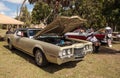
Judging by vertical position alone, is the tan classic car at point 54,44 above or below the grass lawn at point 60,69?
above

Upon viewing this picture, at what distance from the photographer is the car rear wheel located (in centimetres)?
761

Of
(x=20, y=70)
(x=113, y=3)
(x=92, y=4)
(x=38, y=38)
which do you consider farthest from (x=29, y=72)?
(x=92, y=4)

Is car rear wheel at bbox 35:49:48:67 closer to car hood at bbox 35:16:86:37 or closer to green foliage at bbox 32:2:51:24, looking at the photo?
car hood at bbox 35:16:86:37

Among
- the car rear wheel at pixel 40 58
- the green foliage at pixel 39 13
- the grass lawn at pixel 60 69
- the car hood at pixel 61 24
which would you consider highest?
the green foliage at pixel 39 13

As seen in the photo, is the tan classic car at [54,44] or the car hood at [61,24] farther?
the car hood at [61,24]

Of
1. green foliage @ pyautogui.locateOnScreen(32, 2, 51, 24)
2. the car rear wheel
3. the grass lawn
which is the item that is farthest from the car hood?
green foliage @ pyautogui.locateOnScreen(32, 2, 51, 24)

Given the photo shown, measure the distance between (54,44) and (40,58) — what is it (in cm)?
94

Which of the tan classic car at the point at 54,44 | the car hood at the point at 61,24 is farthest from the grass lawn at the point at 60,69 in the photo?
the car hood at the point at 61,24

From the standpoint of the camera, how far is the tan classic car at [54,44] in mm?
6824

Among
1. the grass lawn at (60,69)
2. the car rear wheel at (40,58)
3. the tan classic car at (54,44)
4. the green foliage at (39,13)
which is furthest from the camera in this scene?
the green foliage at (39,13)

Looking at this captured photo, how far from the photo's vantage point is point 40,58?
25.6 ft

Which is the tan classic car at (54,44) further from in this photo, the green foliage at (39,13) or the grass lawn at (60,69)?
the green foliage at (39,13)

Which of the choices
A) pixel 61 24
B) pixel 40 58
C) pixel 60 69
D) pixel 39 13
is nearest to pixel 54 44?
pixel 40 58

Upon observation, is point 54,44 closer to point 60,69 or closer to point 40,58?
point 40,58
